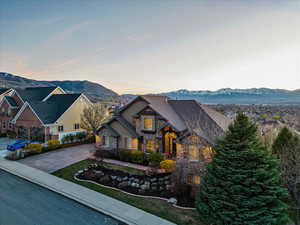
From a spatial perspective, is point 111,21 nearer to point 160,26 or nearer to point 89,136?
point 160,26

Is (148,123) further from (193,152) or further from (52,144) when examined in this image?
(52,144)

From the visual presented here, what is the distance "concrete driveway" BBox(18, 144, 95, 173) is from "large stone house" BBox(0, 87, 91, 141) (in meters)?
4.85

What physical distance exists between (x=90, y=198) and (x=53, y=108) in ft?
72.2

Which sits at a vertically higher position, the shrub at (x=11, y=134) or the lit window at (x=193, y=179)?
the shrub at (x=11, y=134)

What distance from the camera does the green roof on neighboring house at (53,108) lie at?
25484 millimetres

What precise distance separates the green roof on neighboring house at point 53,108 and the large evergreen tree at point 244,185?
2539 cm

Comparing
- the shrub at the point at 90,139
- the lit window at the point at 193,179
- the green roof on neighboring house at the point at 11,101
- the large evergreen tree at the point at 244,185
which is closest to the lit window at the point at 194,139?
the lit window at the point at 193,179

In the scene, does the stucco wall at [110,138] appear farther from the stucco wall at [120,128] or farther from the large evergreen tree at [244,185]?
the large evergreen tree at [244,185]

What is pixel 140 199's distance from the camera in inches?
425

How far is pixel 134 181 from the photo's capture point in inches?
518

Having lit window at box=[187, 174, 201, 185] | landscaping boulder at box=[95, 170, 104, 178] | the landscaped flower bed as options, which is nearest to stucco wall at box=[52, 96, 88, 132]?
the landscaped flower bed

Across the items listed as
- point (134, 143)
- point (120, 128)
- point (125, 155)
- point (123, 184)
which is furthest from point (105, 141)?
point (123, 184)

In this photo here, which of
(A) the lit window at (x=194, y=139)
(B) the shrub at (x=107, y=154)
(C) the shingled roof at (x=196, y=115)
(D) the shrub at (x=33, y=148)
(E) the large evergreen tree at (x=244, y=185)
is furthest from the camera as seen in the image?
(D) the shrub at (x=33, y=148)

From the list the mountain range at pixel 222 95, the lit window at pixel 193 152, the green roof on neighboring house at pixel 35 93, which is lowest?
the lit window at pixel 193 152
